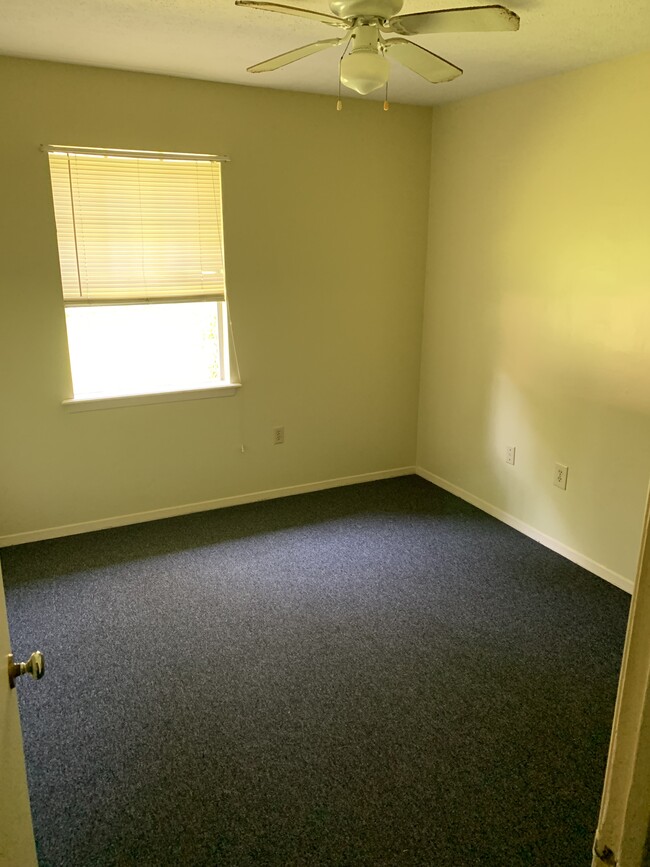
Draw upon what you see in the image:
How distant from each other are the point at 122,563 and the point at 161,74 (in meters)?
2.51

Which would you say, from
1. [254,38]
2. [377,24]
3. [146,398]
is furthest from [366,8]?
[146,398]

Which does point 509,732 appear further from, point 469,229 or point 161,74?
point 161,74

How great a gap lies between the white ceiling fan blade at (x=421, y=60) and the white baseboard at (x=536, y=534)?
2122 mm

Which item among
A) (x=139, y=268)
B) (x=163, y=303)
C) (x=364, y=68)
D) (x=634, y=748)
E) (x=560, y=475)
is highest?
(x=364, y=68)

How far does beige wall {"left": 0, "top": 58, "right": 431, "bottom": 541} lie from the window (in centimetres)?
8

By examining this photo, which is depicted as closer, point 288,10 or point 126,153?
point 288,10

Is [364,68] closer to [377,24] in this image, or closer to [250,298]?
[377,24]

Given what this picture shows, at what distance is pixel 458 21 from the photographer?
1763 mm

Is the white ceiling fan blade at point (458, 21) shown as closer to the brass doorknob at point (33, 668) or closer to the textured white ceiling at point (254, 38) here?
the textured white ceiling at point (254, 38)

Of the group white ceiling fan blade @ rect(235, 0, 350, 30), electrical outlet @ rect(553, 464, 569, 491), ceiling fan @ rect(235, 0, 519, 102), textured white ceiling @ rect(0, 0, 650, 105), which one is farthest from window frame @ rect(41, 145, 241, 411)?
electrical outlet @ rect(553, 464, 569, 491)

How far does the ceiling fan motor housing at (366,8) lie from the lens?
5.74ft

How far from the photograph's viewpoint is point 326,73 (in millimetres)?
3080

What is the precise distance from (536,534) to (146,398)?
235cm

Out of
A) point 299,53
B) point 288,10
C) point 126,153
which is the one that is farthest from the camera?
point 126,153
